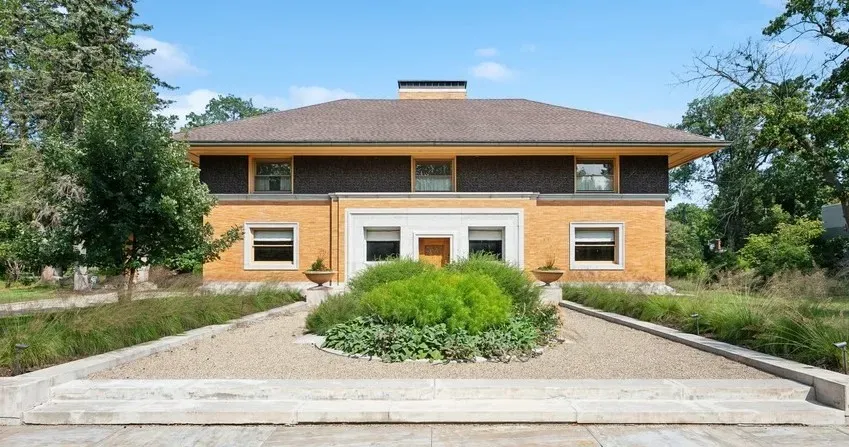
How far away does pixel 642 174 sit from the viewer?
2289 cm

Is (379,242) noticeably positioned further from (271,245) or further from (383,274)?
(383,274)

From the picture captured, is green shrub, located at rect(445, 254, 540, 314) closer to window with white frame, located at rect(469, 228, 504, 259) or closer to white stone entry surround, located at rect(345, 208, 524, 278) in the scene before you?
white stone entry surround, located at rect(345, 208, 524, 278)

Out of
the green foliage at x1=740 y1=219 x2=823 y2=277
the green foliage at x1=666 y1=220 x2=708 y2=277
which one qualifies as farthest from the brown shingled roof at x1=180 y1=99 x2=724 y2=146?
the green foliage at x1=666 y1=220 x2=708 y2=277

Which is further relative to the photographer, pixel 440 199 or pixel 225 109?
pixel 225 109

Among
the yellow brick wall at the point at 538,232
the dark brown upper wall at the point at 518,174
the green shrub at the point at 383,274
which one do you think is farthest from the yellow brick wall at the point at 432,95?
the green shrub at the point at 383,274

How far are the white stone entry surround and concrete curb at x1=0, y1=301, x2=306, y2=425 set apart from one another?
484 inches

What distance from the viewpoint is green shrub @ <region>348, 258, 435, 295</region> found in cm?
1252

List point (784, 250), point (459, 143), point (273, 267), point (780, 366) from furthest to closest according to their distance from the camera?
point (784, 250)
point (273, 267)
point (459, 143)
point (780, 366)

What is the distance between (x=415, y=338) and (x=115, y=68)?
2630 cm

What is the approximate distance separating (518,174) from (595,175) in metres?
3.40

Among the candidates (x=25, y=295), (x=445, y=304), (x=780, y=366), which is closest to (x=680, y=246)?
(x=780, y=366)

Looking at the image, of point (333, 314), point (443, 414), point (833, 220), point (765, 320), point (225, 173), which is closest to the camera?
point (443, 414)

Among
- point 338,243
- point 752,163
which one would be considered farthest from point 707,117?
point 338,243

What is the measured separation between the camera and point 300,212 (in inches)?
898
